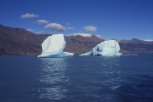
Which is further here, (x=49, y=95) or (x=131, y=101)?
(x=49, y=95)

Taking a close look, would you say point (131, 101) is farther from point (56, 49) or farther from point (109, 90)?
point (56, 49)

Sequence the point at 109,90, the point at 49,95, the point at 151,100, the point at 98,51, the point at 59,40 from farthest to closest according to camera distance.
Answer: the point at 98,51
the point at 59,40
the point at 109,90
the point at 49,95
the point at 151,100

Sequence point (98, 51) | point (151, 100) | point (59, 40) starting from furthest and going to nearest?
point (98, 51), point (59, 40), point (151, 100)

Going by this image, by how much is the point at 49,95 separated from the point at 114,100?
491 cm

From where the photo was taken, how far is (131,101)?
17.6 metres

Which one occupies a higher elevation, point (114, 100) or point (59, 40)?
point (59, 40)

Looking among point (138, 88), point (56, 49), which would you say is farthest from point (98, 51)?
point (138, 88)

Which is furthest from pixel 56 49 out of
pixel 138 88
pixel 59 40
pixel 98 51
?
pixel 138 88

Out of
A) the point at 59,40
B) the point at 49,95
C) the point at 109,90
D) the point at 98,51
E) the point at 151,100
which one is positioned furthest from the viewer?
the point at 98,51

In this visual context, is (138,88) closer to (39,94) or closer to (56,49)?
(39,94)

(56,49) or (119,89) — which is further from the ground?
(56,49)

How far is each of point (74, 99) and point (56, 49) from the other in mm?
76008

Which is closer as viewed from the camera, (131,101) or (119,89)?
(131,101)

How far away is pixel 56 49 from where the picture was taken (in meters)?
93.8
